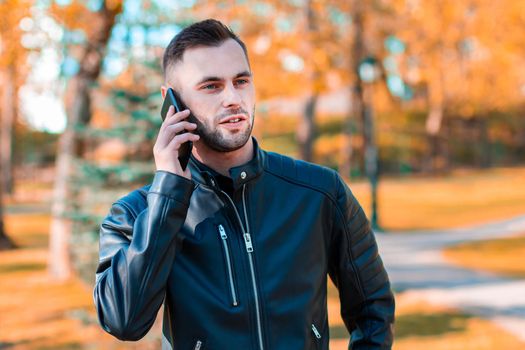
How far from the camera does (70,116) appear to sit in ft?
43.8

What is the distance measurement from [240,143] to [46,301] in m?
10.6

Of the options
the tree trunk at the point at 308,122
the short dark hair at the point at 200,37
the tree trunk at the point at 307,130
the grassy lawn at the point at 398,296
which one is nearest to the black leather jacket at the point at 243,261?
the short dark hair at the point at 200,37

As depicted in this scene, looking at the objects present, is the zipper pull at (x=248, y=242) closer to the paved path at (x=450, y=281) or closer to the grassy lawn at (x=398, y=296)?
the grassy lawn at (x=398, y=296)

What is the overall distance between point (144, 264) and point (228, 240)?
0.29 metres

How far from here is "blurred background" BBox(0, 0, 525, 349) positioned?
7.68m

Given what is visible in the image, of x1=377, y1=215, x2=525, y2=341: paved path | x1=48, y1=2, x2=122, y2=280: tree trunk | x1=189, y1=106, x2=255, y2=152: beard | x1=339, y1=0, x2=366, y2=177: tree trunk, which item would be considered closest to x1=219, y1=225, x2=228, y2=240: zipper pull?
x1=189, y1=106, x2=255, y2=152: beard

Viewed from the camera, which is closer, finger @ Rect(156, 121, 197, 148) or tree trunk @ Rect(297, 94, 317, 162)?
finger @ Rect(156, 121, 197, 148)

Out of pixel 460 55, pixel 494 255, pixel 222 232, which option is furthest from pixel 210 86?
pixel 460 55

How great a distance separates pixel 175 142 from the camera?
220cm

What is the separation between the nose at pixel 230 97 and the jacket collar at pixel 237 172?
190mm

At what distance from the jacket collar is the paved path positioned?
23.0ft

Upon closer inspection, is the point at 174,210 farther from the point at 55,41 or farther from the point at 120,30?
the point at 55,41

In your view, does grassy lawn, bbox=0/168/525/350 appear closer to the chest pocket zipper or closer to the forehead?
the chest pocket zipper

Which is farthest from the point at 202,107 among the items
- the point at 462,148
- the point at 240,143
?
the point at 462,148
